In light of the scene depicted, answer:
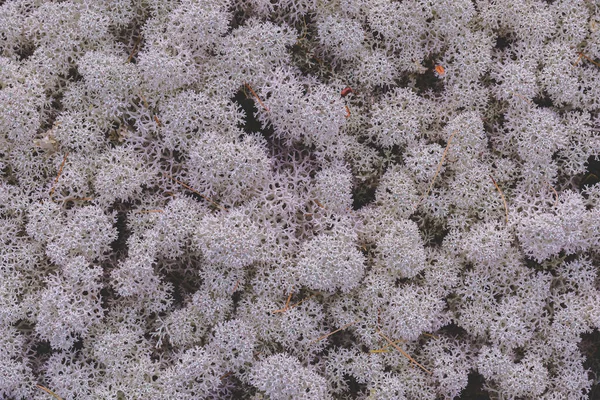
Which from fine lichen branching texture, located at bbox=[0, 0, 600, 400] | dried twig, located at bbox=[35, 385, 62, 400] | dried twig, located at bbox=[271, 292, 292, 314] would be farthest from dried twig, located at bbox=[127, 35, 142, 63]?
dried twig, located at bbox=[35, 385, 62, 400]

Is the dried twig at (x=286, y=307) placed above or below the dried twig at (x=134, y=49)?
below

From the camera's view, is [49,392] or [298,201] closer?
[49,392]

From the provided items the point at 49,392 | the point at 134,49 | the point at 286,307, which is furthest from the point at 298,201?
the point at 49,392

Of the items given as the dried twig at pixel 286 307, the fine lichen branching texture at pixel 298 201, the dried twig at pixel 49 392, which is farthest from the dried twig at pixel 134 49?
the dried twig at pixel 49 392

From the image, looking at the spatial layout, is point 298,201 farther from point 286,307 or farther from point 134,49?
point 134,49

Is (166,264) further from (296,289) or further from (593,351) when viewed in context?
(593,351)

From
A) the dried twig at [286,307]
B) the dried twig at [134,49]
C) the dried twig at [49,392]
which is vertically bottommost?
the dried twig at [49,392]

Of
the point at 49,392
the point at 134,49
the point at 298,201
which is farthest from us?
the point at 134,49

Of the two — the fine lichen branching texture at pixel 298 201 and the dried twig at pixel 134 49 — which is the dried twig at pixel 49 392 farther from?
the dried twig at pixel 134 49
